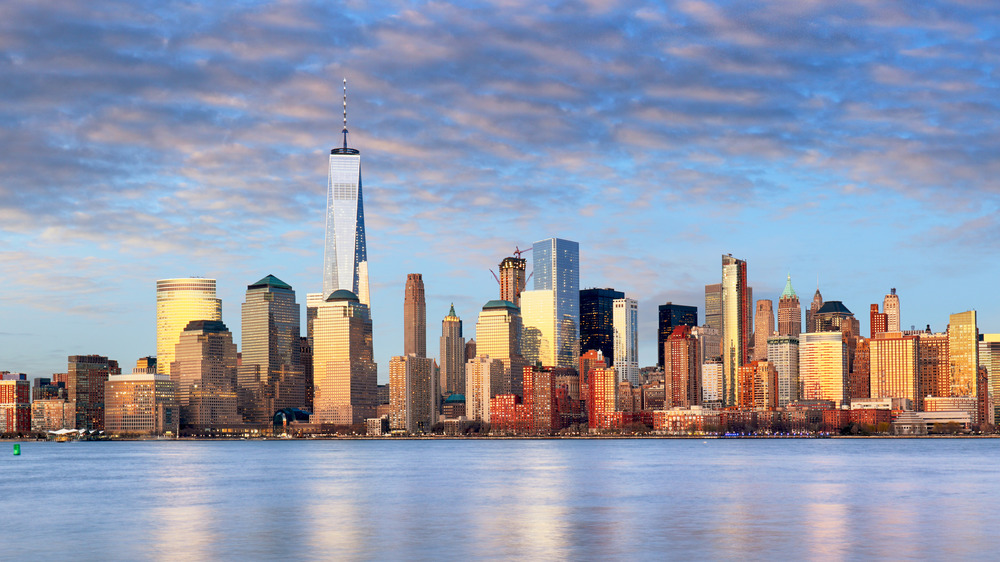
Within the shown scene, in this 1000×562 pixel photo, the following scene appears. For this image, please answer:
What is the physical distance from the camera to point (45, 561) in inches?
2167

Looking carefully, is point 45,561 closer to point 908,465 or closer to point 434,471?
point 434,471

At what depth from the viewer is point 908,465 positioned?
16038 centimetres

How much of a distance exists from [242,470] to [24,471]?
30862mm

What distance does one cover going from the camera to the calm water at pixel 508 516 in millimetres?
57219

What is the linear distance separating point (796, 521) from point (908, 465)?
98.6 metres

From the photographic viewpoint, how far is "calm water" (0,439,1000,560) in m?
57.2

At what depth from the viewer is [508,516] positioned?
74875 mm

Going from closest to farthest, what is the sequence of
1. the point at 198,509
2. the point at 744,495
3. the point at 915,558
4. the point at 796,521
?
the point at 915,558 → the point at 796,521 → the point at 198,509 → the point at 744,495

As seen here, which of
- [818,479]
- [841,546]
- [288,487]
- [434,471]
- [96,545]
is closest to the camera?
[841,546]

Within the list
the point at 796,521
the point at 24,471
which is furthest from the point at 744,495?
the point at 24,471

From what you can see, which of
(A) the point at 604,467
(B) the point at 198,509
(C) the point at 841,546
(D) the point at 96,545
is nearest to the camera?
(C) the point at 841,546

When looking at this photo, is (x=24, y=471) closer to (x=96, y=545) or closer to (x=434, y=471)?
(x=434, y=471)

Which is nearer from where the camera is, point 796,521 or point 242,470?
point 796,521

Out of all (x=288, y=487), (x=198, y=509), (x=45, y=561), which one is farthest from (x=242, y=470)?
(x=45, y=561)
